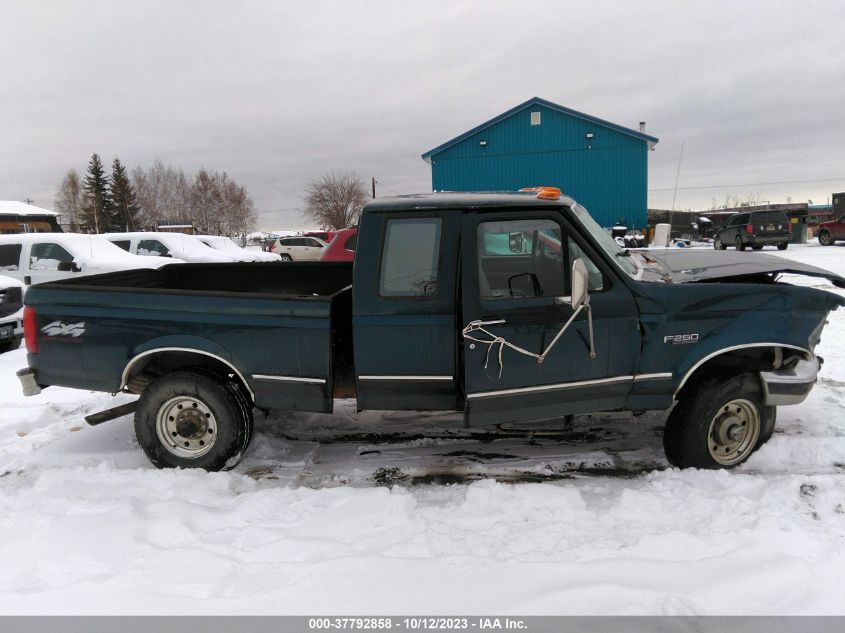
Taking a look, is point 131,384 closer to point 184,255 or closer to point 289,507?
point 289,507

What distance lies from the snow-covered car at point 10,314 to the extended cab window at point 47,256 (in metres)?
2.46

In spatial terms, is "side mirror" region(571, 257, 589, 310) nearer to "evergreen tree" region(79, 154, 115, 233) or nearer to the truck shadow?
the truck shadow

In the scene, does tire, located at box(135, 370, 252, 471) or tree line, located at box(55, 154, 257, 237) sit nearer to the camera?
tire, located at box(135, 370, 252, 471)

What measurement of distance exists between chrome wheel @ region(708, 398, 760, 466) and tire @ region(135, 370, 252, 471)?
136 inches

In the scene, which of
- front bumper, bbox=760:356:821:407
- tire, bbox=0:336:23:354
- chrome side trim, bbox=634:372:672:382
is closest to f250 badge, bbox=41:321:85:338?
chrome side trim, bbox=634:372:672:382

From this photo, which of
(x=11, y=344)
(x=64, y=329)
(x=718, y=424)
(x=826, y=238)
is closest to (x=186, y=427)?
(x=64, y=329)

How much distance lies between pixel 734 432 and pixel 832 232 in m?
27.8

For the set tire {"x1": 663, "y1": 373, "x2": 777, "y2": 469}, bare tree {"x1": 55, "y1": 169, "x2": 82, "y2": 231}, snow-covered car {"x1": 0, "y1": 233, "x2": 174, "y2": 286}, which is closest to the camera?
tire {"x1": 663, "y1": 373, "x2": 777, "y2": 469}

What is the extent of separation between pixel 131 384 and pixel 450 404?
2.58m

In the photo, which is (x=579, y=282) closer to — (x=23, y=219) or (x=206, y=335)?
(x=206, y=335)

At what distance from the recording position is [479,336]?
Answer: 3750 millimetres

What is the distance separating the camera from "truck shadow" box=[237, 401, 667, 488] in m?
4.11

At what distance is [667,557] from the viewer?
298 centimetres

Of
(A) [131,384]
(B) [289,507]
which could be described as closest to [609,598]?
(B) [289,507]
